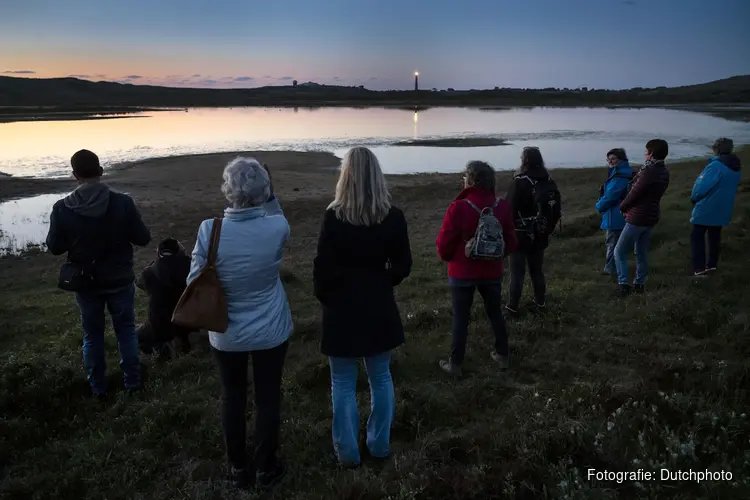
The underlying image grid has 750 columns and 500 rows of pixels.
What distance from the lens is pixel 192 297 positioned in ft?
10.4

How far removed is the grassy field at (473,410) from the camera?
10.6 ft

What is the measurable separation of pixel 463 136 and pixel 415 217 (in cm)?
2879

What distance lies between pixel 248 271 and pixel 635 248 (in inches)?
224

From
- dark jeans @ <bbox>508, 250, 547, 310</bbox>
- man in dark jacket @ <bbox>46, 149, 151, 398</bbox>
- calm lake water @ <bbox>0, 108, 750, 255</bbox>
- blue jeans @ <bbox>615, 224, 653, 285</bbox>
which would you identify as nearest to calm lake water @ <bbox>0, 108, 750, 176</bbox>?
calm lake water @ <bbox>0, 108, 750, 255</bbox>

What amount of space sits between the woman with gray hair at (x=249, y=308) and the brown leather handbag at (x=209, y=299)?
4cm

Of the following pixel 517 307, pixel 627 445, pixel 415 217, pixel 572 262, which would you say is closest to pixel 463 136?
pixel 415 217

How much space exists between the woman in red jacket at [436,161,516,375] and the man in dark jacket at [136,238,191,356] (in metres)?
2.74

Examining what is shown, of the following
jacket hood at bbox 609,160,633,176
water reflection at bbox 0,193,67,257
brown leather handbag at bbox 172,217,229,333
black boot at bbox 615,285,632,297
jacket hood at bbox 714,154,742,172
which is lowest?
water reflection at bbox 0,193,67,257

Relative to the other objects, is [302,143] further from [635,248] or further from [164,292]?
[164,292]

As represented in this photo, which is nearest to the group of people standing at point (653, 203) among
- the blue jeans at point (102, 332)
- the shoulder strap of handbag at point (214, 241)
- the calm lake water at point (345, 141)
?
the shoulder strap of handbag at point (214, 241)

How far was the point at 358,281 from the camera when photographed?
3.39 meters

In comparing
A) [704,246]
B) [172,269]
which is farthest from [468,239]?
[704,246]

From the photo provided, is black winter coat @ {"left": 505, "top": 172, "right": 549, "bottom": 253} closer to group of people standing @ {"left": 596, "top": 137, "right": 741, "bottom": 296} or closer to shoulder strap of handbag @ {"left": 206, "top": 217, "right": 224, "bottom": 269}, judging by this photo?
group of people standing @ {"left": 596, "top": 137, "right": 741, "bottom": 296}

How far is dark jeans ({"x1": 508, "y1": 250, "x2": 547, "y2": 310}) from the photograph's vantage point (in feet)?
20.4
